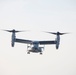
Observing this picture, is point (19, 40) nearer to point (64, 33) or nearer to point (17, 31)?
point (17, 31)

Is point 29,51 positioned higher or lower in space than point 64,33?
lower

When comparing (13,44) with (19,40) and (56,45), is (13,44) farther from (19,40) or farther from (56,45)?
(56,45)

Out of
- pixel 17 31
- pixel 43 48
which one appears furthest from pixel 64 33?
pixel 17 31

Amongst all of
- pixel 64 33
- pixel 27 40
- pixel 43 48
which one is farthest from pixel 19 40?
pixel 64 33

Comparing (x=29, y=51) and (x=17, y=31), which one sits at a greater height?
(x=17, y=31)

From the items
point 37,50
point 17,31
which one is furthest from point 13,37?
point 37,50

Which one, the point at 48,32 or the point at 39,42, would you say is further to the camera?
the point at 39,42

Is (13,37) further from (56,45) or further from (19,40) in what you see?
(56,45)

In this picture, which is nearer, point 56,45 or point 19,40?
point 56,45
